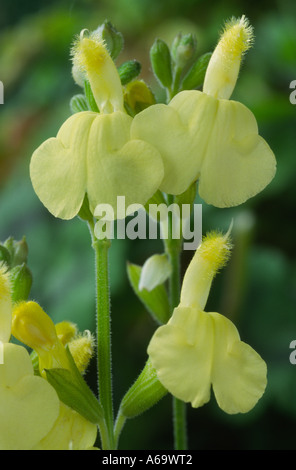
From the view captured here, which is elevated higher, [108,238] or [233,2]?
[233,2]

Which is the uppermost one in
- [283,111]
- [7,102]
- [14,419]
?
[7,102]

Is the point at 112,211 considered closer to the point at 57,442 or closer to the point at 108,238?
the point at 108,238

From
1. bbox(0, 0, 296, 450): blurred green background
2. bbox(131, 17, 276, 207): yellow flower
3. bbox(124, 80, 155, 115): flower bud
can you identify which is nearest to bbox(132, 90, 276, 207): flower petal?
bbox(131, 17, 276, 207): yellow flower

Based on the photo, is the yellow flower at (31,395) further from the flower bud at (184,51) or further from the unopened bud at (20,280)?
the flower bud at (184,51)

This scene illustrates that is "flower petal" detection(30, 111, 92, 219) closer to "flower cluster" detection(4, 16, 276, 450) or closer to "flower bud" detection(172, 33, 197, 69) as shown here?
"flower cluster" detection(4, 16, 276, 450)

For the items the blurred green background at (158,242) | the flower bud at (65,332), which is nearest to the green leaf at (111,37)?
the flower bud at (65,332)

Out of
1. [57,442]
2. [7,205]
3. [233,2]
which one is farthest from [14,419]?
[233,2]

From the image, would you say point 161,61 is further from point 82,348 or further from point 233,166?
point 82,348
